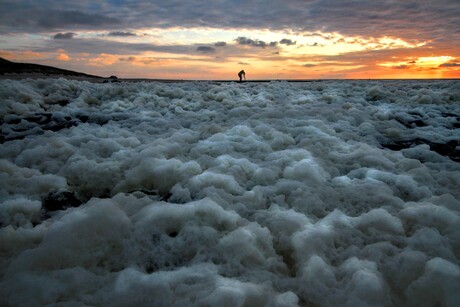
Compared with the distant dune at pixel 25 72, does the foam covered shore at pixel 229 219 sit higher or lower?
lower

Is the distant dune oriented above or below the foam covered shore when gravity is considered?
above

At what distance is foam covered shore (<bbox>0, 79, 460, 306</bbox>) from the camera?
96.3 inches

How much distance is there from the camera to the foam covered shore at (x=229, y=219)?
2.45 meters

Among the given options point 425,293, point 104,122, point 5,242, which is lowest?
point 425,293

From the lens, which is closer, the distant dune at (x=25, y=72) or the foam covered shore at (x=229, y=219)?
the foam covered shore at (x=229, y=219)

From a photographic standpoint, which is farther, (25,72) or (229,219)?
(25,72)

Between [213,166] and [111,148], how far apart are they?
1944 millimetres

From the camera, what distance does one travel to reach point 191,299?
7.66 feet

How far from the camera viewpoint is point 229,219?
3.32 m

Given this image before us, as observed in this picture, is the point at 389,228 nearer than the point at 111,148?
Yes

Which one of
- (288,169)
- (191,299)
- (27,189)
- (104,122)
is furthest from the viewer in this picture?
(104,122)

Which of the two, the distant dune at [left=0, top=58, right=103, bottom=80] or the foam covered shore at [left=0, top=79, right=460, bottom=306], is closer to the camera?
the foam covered shore at [left=0, top=79, right=460, bottom=306]

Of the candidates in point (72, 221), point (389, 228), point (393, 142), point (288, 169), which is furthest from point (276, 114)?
point (72, 221)

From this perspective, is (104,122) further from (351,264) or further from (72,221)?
(351,264)
